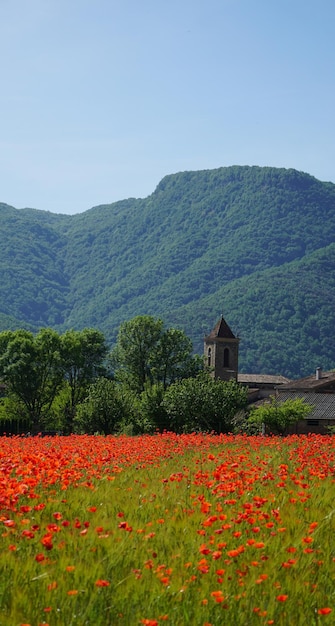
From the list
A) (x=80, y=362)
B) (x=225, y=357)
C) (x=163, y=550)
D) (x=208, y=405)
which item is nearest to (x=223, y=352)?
(x=225, y=357)

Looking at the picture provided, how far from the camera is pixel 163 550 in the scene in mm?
6438

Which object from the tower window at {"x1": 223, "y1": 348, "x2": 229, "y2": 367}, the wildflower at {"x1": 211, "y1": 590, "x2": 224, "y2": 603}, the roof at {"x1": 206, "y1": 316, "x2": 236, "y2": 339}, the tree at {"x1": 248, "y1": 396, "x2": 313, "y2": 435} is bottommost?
the wildflower at {"x1": 211, "y1": 590, "x2": 224, "y2": 603}

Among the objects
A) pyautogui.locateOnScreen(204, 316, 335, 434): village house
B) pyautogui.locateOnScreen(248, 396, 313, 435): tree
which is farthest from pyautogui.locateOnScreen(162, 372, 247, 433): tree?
pyautogui.locateOnScreen(204, 316, 335, 434): village house

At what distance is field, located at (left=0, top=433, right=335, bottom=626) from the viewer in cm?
541

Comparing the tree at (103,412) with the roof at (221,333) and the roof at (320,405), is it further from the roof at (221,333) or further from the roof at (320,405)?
the roof at (221,333)

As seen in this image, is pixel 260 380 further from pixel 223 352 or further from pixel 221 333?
pixel 221 333

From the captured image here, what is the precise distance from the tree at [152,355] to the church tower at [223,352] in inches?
856

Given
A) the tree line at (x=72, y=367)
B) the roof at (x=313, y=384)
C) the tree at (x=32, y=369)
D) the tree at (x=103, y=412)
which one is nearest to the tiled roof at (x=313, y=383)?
the roof at (x=313, y=384)

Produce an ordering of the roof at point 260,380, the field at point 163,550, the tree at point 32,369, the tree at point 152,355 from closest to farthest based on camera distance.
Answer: the field at point 163,550, the tree at point 32,369, the tree at point 152,355, the roof at point 260,380

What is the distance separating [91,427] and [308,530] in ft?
122

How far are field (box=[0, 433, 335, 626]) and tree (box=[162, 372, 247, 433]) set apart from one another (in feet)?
88.4

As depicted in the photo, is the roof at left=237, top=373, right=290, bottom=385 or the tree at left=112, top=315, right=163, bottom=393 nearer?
the tree at left=112, top=315, right=163, bottom=393

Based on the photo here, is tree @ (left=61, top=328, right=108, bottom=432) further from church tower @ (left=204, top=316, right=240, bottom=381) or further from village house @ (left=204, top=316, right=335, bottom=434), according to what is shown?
church tower @ (left=204, top=316, right=240, bottom=381)

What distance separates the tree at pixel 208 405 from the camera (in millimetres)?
36969
